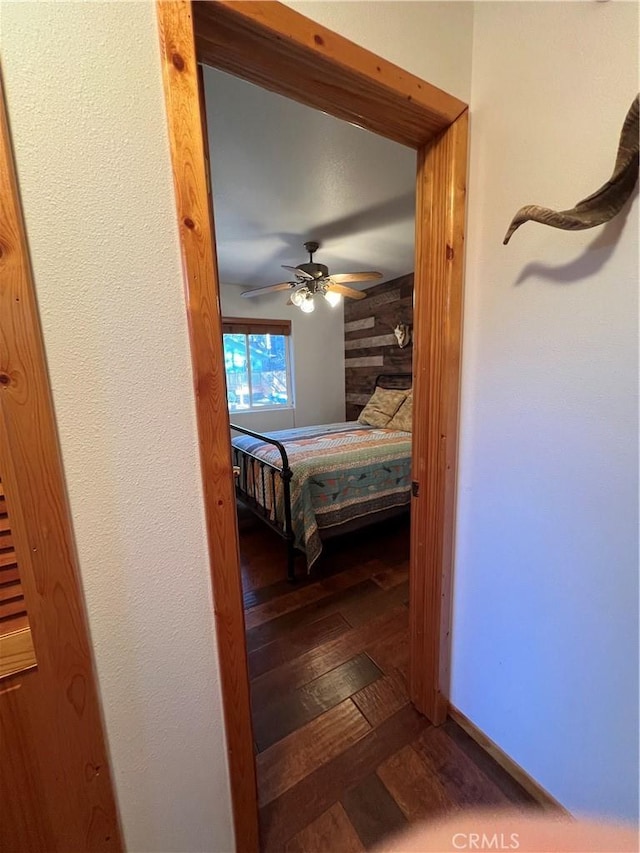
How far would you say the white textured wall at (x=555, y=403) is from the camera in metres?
0.81

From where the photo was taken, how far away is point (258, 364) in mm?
4547

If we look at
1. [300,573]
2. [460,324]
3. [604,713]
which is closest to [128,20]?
[460,324]

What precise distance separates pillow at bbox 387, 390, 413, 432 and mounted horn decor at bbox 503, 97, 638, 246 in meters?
2.71

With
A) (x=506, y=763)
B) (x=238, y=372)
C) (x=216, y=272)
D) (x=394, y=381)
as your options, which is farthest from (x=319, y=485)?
(x=238, y=372)

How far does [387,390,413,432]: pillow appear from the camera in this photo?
350 centimetres

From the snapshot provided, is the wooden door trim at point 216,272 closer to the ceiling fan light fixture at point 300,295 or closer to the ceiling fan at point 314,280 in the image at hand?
the ceiling fan at point 314,280

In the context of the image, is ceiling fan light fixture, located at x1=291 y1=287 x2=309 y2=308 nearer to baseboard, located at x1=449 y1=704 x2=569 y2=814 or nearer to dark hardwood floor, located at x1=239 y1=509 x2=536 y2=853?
dark hardwood floor, located at x1=239 y1=509 x2=536 y2=853

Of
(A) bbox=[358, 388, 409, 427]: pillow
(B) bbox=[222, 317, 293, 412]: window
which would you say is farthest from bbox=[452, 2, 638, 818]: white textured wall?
(B) bbox=[222, 317, 293, 412]: window

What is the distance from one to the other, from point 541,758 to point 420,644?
465mm

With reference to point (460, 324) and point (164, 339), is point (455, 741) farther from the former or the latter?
point (164, 339)

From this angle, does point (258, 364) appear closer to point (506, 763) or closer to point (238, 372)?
point (238, 372)

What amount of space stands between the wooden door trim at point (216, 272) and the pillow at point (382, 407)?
8.38ft

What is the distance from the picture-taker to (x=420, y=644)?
1.39 m

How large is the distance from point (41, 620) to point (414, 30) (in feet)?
5.60
